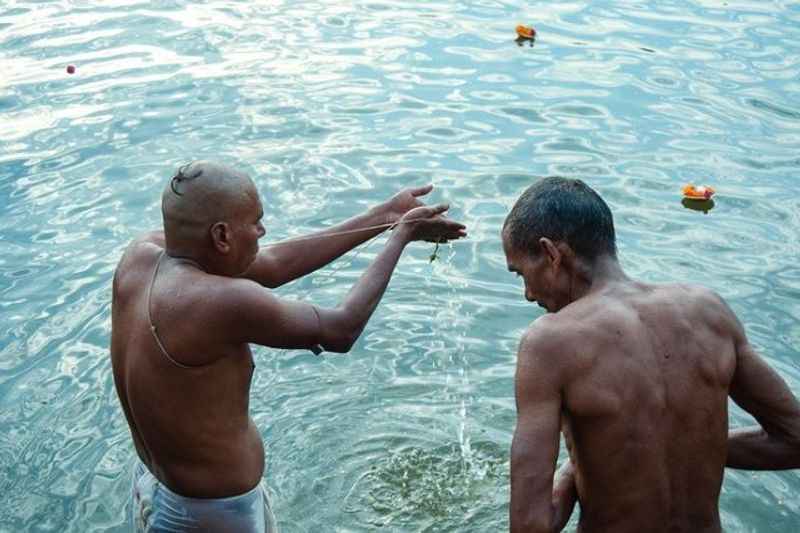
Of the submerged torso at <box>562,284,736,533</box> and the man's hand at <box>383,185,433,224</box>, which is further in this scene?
the man's hand at <box>383,185,433,224</box>

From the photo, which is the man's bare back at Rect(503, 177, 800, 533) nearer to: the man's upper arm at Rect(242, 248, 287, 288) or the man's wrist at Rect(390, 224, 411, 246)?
the man's wrist at Rect(390, 224, 411, 246)

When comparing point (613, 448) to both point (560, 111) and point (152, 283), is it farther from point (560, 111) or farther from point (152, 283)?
point (560, 111)

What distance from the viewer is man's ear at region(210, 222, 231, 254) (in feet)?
13.7

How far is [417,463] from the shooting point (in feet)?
20.5

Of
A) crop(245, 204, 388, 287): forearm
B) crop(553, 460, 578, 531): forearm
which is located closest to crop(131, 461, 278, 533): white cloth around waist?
crop(245, 204, 388, 287): forearm

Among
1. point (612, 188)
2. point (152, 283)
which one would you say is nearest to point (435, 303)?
point (612, 188)

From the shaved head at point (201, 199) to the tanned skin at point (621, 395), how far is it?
1.00m

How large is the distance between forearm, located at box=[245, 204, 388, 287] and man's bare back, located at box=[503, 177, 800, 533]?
1423 mm

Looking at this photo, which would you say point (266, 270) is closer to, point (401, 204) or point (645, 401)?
point (401, 204)

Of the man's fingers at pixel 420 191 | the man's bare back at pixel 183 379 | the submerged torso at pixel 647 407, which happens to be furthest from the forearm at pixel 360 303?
the submerged torso at pixel 647 407

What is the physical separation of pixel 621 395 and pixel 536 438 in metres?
0.30

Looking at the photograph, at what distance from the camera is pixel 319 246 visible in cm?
529

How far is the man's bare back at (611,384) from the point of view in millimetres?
3592

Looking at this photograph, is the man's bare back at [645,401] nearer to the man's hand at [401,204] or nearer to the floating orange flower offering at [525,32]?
the man's hand at [401,204]
